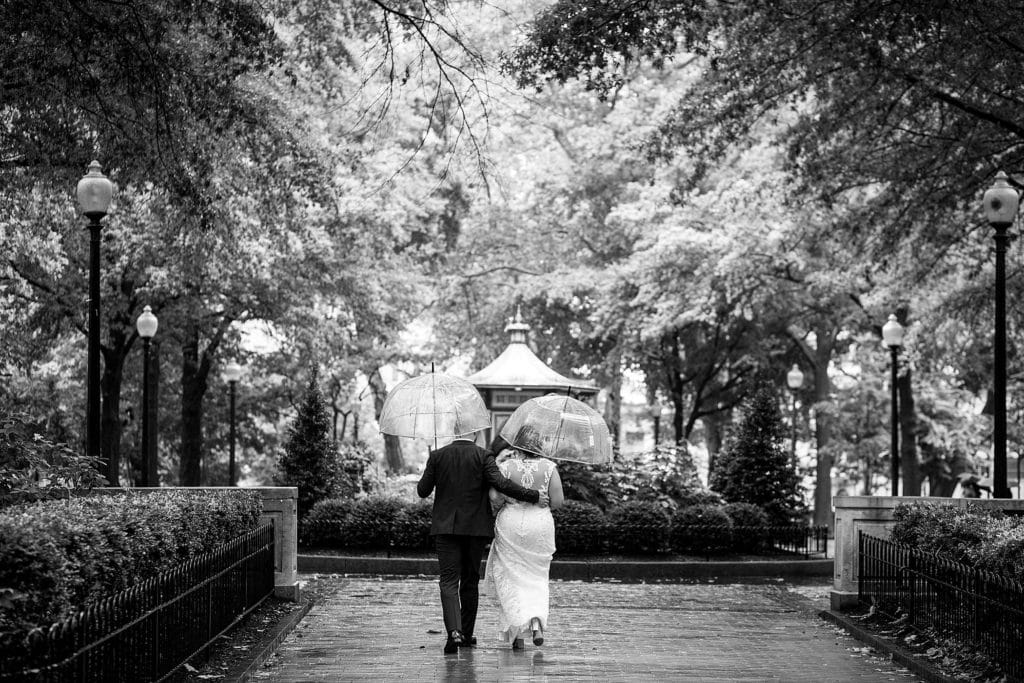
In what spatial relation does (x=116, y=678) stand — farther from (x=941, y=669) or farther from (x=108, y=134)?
(x=108, y=134)

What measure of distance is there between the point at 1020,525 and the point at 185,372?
2622cm

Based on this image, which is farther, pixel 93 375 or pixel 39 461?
pixel 93 375

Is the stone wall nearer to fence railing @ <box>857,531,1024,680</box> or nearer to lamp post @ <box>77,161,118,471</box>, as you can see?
fence railing @ <box>857,531,1024,680</box>

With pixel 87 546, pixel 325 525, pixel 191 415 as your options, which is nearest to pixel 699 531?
pixel 325 525

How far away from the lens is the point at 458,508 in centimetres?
1023

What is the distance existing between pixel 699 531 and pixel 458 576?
1059cm

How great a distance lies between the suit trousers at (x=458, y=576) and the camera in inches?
403

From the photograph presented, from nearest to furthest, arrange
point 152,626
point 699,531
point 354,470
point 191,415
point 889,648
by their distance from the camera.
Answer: point 152,626
point 889,648
point 699,531
point 354,470
point 191,415

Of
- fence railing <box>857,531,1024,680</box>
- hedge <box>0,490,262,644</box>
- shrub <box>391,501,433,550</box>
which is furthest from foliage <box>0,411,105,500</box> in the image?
shrub <box>391,501,433,550</box>

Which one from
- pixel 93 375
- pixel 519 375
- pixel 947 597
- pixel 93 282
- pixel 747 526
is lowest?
pixel 747 526

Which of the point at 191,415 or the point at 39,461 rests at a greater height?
the point at 191,415

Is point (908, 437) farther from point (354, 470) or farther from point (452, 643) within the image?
point (452, 643)

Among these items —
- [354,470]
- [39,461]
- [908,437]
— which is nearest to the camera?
[39,461]

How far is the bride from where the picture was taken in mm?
10492
